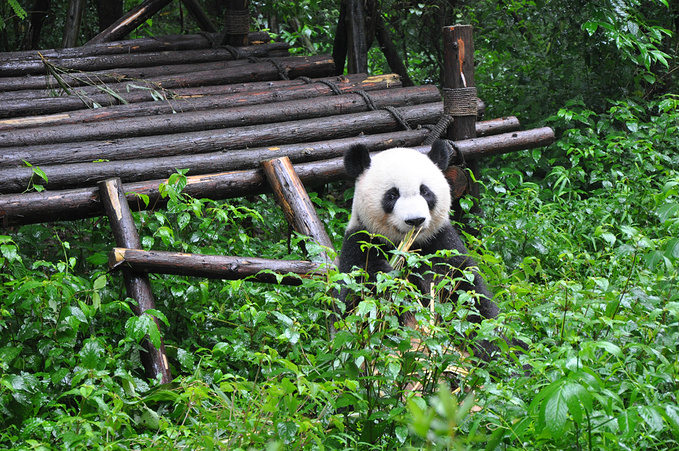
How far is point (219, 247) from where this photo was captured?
3834mm

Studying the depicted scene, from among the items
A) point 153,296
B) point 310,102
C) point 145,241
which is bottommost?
point 153,296

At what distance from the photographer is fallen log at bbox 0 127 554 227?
3.43m

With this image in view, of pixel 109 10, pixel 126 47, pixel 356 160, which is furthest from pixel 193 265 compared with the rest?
pixel 109 10

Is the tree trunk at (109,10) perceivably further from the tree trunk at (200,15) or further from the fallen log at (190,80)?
the fallen log at (190,80)

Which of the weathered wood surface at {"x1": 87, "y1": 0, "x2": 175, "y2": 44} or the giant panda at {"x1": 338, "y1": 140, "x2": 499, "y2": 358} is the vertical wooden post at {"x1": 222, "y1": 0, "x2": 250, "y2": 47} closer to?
the weathered wood surface at {"x1": 87, "y1": 0, "x2": 175, "y2": 44}

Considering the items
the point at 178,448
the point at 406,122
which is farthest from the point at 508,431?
the point at 406,122

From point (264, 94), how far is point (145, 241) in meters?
2.56

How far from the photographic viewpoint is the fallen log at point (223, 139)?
4.04 metres

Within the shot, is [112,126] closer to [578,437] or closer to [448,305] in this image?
[448,305]

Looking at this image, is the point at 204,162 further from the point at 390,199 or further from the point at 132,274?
the point at 390,199

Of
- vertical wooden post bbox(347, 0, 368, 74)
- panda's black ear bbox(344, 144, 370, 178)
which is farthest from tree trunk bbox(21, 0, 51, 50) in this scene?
panda's black ear bbox(344, 144, 370, 178)

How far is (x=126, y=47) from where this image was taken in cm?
652

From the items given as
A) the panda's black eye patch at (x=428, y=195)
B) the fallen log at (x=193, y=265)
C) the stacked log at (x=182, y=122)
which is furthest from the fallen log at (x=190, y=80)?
the panda's black eye patch at (x=428, y=195)

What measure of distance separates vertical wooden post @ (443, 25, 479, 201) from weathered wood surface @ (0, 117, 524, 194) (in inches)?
8.8
